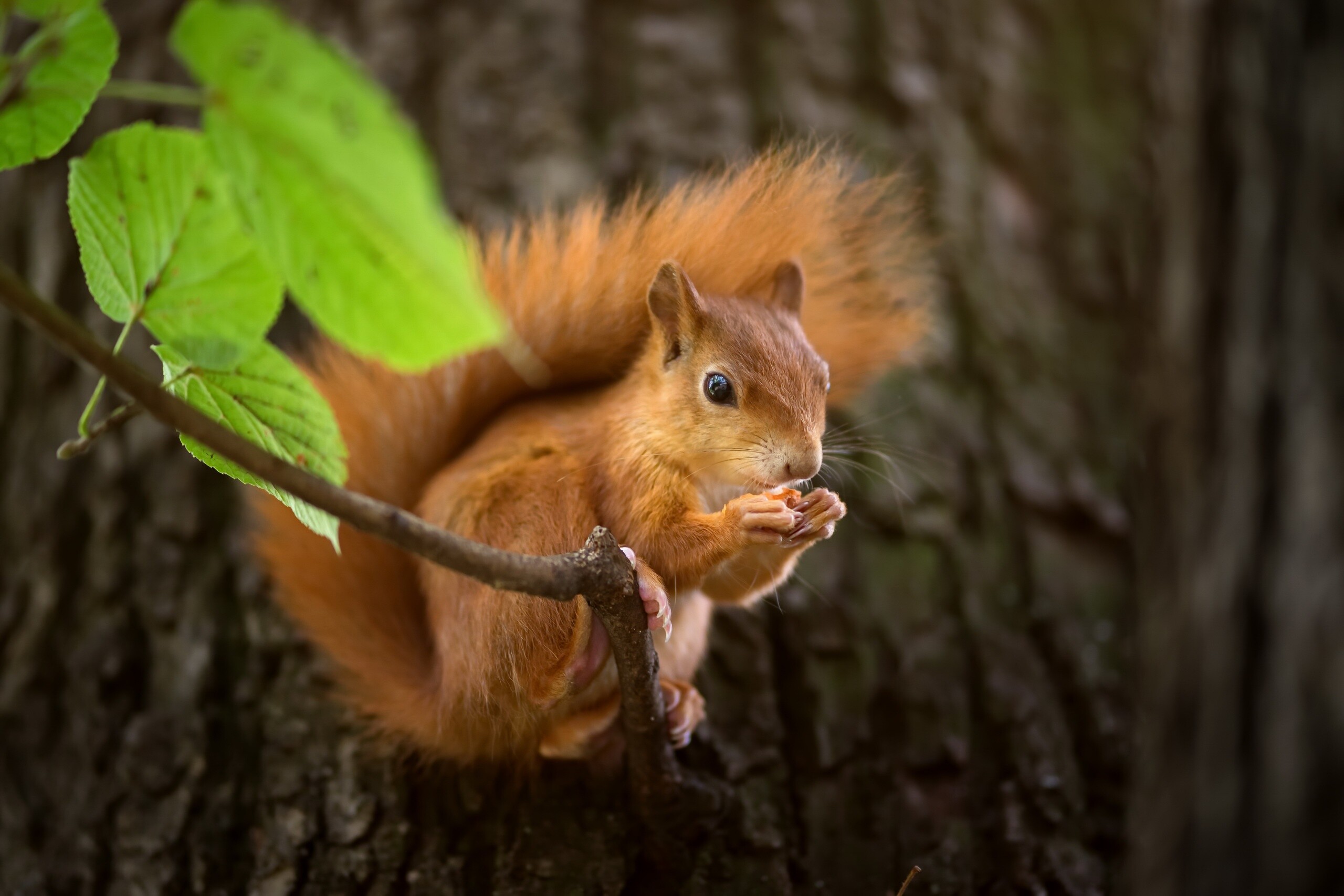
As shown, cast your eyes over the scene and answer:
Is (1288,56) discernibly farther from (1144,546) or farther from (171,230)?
(171,230)

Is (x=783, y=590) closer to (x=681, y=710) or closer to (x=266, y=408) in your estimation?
(x=681, y=710)

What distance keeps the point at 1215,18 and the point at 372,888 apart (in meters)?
1.10

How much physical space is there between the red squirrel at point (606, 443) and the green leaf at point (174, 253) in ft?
1.34

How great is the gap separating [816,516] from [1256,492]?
1.33 ft

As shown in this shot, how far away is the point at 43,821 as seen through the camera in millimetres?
1233

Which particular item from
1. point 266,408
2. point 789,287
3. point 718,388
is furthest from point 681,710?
point 266,408

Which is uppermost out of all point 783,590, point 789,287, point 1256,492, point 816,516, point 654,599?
point 1256,492

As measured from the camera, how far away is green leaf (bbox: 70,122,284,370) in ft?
2.20

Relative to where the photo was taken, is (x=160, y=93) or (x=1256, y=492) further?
(x=1256, y=492)

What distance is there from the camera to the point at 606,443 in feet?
3.84

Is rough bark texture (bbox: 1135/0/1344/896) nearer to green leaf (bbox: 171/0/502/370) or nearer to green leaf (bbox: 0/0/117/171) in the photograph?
green leaf (bbox: 171/0/502/370)

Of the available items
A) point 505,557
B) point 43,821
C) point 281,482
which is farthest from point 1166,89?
point 43,821

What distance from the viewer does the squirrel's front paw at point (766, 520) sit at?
0.98m

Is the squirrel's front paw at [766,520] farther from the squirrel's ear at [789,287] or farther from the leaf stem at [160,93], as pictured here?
the leaf stem at [160,93]
